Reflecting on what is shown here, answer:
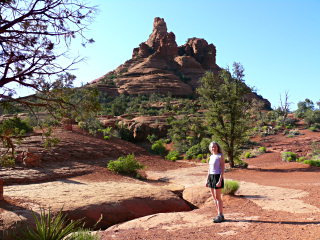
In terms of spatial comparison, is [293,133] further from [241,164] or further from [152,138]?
[241,164]

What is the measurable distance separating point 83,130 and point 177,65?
52180 mm

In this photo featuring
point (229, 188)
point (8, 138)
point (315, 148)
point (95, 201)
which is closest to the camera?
point (8, 138)

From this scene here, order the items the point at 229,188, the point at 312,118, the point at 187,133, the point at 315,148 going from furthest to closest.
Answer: the point at 312,118, the point at 187,133, the point at 315,148, the point at 229,188

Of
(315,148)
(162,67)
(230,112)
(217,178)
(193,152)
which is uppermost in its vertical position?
(162,67)

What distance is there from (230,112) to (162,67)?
5370cm

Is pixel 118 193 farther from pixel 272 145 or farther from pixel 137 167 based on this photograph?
pixel 272 145

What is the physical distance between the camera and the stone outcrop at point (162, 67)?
2367 inches

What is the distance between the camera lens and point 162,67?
226 feet

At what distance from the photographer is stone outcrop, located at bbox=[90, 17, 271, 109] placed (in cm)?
6012

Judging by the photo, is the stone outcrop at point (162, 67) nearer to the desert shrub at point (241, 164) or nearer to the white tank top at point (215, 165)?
the desert shrub at point (241, 164)

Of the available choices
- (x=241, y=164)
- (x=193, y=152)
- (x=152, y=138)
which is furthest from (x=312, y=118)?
(x=241, y=164)

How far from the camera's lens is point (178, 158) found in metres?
24.2

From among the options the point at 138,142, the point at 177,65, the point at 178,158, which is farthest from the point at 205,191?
the point at 177,65

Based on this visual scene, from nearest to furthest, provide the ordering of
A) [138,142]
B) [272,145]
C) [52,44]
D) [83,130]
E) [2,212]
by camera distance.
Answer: [52,44] → [2,212] → [83,130] → [272,145] → [138,142]
